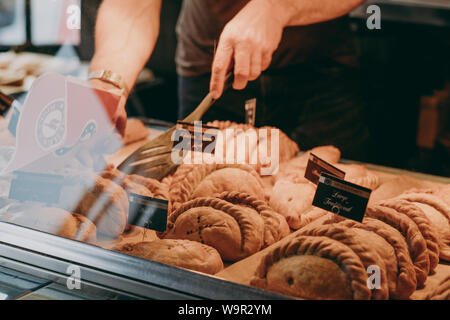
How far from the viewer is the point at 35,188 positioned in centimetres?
134

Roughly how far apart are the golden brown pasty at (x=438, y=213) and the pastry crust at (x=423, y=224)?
4 centimetres

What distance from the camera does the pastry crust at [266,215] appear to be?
4.14ft

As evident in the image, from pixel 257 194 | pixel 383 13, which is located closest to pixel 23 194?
pixel 257 194

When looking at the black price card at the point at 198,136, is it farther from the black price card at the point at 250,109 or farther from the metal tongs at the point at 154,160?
the black price card at the point at 250,109

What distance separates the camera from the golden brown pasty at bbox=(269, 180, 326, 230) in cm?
138

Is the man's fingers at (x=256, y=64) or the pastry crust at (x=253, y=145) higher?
the man's fingers at (x=256, y=64)

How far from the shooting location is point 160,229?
119cm

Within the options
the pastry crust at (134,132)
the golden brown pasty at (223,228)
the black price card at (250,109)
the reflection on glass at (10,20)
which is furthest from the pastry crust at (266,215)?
the reflection on glass at (10,20)

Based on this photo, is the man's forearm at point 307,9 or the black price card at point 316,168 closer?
the black price card at point 316,168

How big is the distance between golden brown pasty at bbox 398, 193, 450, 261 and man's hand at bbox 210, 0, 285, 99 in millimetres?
564

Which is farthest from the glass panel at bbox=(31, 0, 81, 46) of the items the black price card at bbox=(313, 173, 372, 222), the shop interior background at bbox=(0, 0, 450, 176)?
the black price card at bbox=(313, 173, 372, 222)

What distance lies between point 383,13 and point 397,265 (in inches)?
100

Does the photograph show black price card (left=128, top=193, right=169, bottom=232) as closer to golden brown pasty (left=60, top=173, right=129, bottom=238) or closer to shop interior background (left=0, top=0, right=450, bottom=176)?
golden brown pasty (left=60, top=173, right=129, bottom=238)
